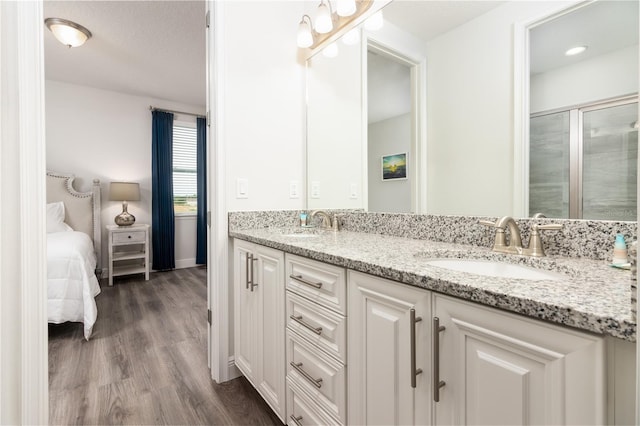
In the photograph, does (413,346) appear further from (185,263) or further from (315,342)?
(185,263)

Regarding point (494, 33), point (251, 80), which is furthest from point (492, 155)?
point (251, 80)

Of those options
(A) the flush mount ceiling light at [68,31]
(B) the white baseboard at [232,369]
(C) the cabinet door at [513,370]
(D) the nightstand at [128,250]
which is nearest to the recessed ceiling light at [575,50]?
(C) the cabinet door at [513,370]

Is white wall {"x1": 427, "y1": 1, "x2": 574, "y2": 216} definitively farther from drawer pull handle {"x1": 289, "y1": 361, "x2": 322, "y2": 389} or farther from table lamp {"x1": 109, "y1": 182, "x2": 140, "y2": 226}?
table lamp {"x1": 109, "y1": 182, "x2": 140, "y2": 226}

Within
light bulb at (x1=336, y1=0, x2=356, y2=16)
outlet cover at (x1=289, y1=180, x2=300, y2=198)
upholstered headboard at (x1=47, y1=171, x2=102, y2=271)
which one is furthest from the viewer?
upholstered headboard at (x1=47, y1=171, x2=102, y2=271)

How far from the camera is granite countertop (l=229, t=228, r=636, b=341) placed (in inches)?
18.5

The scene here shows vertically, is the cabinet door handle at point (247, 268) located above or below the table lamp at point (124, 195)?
below

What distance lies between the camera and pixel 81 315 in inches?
93.8

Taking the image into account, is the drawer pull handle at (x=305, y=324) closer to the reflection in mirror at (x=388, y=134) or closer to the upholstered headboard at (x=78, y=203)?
the reflection in mirror at (x=388, y=134)

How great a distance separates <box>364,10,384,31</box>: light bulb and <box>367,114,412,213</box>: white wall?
1.66 ft

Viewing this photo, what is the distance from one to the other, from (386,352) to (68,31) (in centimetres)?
355

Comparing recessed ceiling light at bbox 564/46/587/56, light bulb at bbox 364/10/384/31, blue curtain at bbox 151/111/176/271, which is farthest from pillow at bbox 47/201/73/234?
recessed ceiling light at bbox 564/46/587/56

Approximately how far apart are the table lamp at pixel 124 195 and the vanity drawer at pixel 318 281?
12.0 ft

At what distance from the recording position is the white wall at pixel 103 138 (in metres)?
3.84

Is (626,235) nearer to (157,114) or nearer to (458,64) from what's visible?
(458,64)
